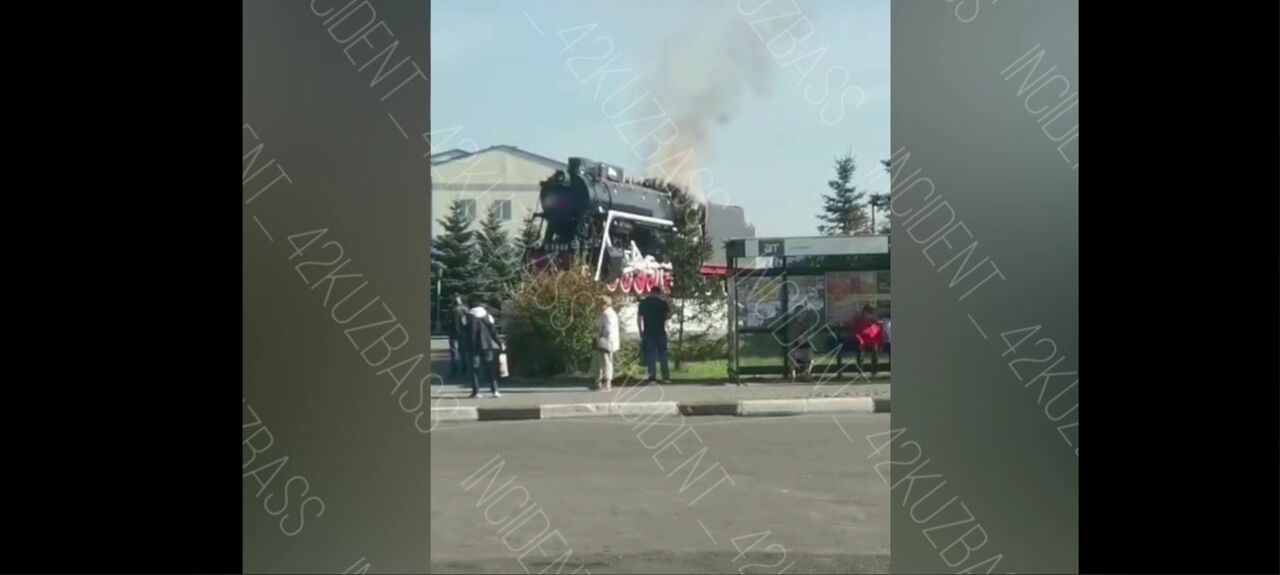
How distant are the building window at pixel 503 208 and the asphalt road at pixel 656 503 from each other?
6.84 ft

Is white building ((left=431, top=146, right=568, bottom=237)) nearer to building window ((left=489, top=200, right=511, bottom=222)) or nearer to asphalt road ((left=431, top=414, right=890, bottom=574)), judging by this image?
building window ((left=489, top=200, right=511, bottom=222))

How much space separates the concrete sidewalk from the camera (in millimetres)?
6352

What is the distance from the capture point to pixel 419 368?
2232 mm

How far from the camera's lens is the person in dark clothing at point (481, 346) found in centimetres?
670

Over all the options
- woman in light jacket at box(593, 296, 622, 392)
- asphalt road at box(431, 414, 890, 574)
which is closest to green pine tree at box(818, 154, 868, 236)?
asphalt road at box(431, 414, 890, 574)

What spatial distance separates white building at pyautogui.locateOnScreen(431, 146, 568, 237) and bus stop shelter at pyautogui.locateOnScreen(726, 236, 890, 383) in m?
1.48

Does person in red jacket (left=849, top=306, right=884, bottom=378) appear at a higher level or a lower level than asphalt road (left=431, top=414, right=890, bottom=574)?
higher

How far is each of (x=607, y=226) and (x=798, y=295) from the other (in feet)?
5.40

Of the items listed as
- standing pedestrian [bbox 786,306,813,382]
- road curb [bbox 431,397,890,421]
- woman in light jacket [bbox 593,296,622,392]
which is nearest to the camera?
road curb [bbox 431,397,890,421]

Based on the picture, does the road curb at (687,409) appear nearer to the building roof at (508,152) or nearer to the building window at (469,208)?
the building window at (469,208)

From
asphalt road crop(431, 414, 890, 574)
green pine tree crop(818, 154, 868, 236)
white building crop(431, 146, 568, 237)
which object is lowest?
asphalt road crop(431, 414, 890, 574)

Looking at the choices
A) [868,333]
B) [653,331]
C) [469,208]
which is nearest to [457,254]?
[469,208]
